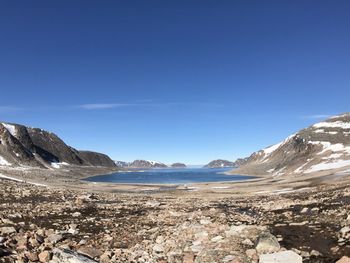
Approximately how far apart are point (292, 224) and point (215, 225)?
523 centimetres

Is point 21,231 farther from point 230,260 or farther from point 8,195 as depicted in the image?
point 8,195

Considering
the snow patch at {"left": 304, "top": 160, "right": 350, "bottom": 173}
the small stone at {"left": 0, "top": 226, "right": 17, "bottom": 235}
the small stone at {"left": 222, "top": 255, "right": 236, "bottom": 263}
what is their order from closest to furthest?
the small stone at {"left": 222, "top": 255, "right": 236, "bottom": 263}, the small stone at {"left": 0, "top": 226, "right": 17, "bottom": 235}, the snow patch at {"left": 304, "top": 160, "right": 350, "bottom": 173}

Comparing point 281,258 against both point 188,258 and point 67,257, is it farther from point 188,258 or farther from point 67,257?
point 67,257

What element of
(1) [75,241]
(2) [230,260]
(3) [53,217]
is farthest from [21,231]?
(2) [230,260]

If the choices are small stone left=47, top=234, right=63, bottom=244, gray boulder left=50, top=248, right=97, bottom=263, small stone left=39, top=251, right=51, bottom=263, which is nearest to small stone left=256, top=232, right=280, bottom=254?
gray boulder left=50, top=248, right=97, bottom=263

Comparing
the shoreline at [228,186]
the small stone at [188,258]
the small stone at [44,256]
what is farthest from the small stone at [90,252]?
the shoreline at [228,186]

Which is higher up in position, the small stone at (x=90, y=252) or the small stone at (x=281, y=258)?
the small stone at (x=90, y=252)

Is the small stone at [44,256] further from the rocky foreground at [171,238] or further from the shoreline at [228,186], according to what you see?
the shoreline at [228,186]

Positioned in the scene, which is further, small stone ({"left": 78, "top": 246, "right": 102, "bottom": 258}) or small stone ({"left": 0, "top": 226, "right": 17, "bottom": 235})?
small stone ({"left": 0, "top": 226, "right": 17, "bottom": 235})

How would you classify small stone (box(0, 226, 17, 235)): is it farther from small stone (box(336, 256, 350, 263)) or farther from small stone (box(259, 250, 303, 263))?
small stone (box(336, 256, 350, 263))

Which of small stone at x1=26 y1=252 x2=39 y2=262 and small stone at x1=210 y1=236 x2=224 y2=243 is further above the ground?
small stone at x1=26 y1=252 x2=39 y2=262

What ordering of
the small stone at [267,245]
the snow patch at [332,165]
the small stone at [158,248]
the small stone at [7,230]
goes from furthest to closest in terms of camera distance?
the snow patch at [332,165]
the small stone at [7,230]
the small stone at [158,248]
the small stone at [267,245]

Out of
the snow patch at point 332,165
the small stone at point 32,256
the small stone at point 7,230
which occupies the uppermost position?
the snow patch at point 332,165

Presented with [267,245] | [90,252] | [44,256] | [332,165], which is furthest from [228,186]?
[44,256]
